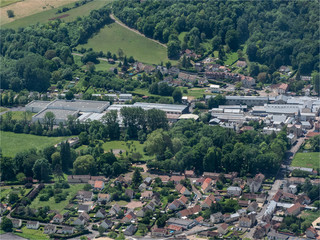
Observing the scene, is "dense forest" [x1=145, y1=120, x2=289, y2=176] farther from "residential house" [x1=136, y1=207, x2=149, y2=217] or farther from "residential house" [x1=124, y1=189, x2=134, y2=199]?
"residential house" [x1=136, y1=207, x2=149, y2=217]

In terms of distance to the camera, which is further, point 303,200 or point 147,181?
point 147,181

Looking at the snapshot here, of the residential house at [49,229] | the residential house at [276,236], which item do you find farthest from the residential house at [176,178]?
the residential house at [49,229]

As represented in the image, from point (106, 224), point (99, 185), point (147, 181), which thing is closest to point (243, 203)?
point (147, 181)

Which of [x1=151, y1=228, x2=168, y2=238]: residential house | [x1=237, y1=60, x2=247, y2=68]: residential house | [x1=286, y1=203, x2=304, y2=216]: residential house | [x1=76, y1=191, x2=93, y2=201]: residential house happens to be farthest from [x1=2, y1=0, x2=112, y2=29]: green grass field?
[x1=286, y1=203, x2=304, y2=216]: residential house

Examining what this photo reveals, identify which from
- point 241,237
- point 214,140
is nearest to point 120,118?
point 214,140

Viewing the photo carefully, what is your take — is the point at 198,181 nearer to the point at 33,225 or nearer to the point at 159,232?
the point at 159,232
